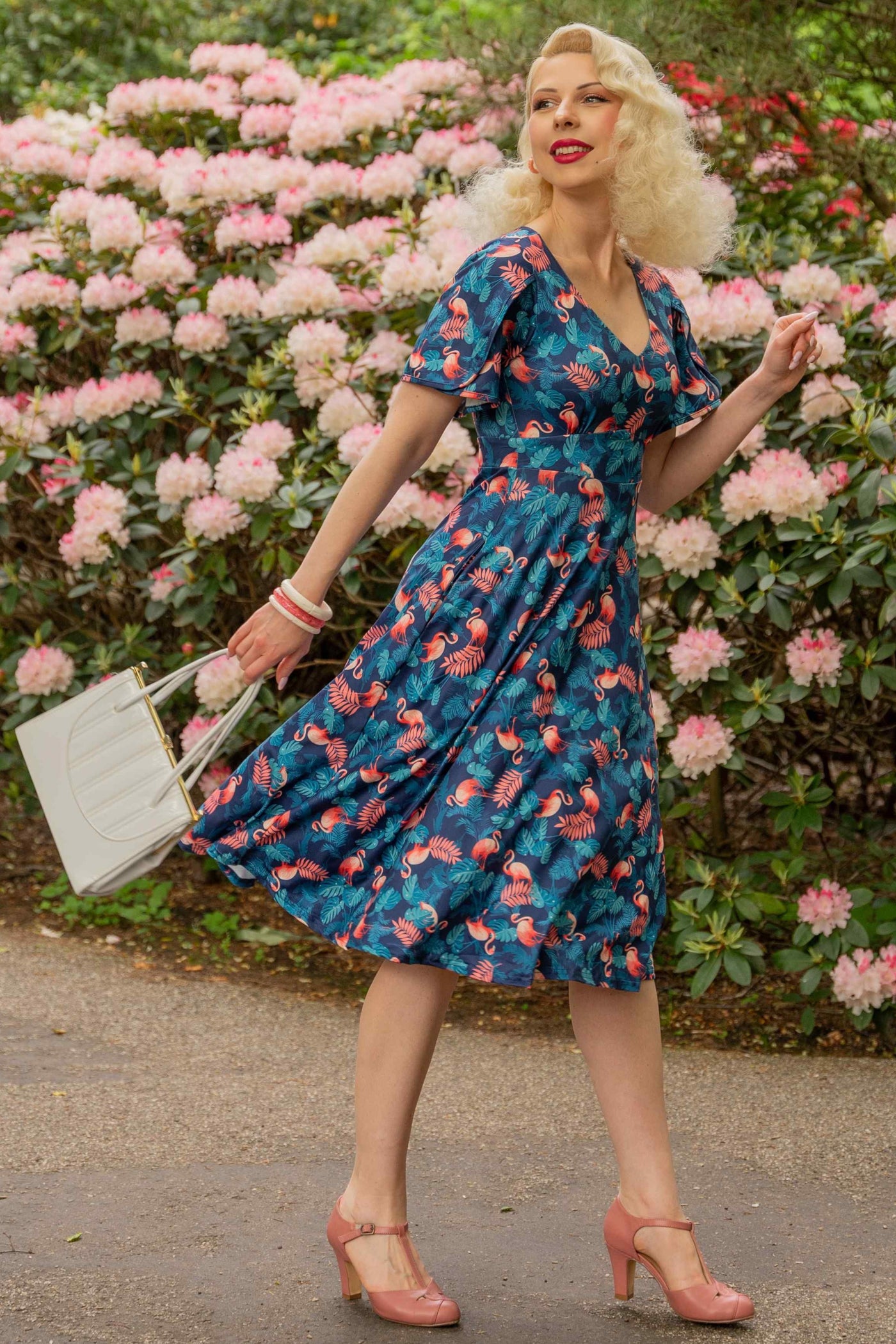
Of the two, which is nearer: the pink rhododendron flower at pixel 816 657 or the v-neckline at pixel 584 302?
the v-neckline at pixel 584 302

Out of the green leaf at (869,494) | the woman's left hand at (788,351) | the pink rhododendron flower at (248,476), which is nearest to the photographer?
the woman's left hand at (788,351)

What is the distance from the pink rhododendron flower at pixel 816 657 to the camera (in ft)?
10.7

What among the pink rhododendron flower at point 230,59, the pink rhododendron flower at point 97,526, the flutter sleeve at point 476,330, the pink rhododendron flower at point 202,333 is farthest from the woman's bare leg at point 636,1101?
the pink rhododendron flower at point 230,59

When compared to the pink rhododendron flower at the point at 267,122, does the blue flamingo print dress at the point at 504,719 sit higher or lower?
lower

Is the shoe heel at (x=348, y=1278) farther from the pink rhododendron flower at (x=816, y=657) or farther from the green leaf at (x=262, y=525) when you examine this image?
the green leaf at (x=262, y=525)

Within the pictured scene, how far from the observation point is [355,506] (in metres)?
2.16

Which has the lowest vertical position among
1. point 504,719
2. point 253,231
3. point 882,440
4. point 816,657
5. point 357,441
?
point 504,719

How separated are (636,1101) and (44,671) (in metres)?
2.43

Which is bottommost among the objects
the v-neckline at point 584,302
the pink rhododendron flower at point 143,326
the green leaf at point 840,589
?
the pink rhododendron flower at point 143,326

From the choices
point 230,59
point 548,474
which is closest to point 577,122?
point 548,474

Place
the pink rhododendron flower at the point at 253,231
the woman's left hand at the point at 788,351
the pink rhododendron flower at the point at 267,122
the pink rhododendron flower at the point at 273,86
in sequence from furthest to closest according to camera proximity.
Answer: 1. the pink rhododendron flower at the point at 273,86
2. the pink rhododendron flower at the point at 267,122
3. the pink rhododendron flower at the point at 253,231
4. the woman's left hand at the point at 788,351

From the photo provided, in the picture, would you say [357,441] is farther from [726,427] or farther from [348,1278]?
[348,1278]

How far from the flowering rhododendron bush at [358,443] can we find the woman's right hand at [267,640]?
0.91 meters

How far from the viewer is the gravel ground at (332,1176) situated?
7.25 ft
